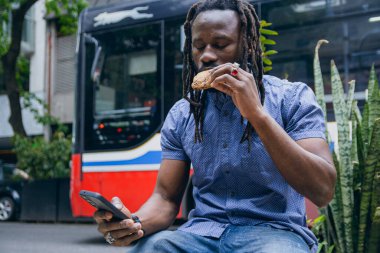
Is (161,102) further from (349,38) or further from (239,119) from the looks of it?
(239,119)

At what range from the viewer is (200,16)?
1903 millimetres

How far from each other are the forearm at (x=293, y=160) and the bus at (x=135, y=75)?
4.65m

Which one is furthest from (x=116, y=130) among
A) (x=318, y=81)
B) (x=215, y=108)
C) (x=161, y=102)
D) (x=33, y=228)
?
(x=215, y=108)

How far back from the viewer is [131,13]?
23.8ft

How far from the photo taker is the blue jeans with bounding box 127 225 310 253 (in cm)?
160

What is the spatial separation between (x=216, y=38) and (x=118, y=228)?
707mm

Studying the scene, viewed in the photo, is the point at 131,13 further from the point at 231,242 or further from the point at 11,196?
the point at 11,196

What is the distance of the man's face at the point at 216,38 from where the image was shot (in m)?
1.82

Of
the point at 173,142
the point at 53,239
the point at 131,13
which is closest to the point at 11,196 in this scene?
the point at 53,239

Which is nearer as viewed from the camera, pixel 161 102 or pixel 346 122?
pixel 346 122

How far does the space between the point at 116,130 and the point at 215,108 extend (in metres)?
5.48

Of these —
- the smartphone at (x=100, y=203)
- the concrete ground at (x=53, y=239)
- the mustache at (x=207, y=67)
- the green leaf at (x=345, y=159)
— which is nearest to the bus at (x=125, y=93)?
the concrete ground at (x=53, y=239)

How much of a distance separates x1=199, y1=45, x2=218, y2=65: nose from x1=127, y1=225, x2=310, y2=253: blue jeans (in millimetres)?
556

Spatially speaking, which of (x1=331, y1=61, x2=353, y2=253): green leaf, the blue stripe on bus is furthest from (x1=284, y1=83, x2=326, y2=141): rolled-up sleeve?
the blue stripe on bus
